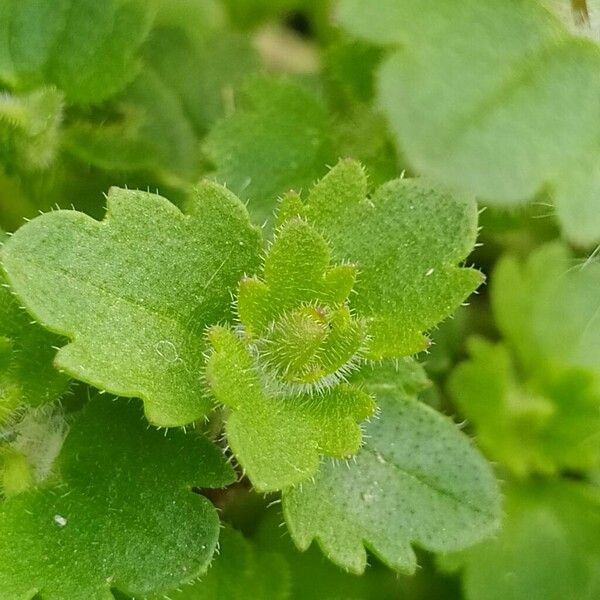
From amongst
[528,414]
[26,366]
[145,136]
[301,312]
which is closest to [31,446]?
[26,366]

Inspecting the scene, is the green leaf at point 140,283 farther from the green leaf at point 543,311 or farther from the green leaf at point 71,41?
the green leaf at point 543,311

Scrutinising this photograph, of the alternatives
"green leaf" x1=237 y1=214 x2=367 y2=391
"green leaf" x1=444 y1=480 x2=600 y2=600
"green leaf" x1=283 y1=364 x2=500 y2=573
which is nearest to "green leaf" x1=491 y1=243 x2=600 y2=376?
"green leaf" x1=444 y1=480 x2=600 y2=600

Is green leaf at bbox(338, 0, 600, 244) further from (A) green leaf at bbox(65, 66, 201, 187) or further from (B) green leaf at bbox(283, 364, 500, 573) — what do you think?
(A) green leaf at bbox(65, 66, 201, 187)

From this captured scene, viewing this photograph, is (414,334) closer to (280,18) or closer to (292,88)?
(292,88)

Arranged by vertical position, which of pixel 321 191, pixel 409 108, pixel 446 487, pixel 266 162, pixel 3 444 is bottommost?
pixel 3 444

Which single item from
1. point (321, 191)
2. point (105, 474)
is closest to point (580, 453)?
point (321, 191)

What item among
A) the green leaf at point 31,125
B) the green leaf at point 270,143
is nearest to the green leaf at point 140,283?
the green leaf at point 270,143

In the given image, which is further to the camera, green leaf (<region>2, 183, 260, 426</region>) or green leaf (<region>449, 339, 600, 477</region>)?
green leaf (<region>449, 339, 600, 477</region>)

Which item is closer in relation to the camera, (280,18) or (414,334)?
(414,334)
